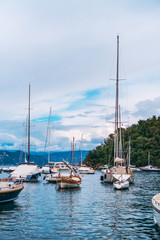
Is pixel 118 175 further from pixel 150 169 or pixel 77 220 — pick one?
pixel 150 169

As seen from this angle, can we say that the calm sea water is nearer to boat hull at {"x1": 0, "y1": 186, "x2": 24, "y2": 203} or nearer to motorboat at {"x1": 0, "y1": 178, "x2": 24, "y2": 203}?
boat hull at {"x1": 0, "y1": 186, "x2": 24, "y2": 203}

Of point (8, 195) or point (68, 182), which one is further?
point (68, 182)

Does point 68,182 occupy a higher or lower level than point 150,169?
higher

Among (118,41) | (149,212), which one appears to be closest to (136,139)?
(118,41)

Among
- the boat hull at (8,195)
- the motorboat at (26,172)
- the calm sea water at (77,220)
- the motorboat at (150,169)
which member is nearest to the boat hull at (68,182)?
the calm sea water at (77,220)

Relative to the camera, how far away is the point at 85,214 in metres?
28.1

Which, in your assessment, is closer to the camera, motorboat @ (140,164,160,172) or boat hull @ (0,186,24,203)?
boat hull @ (0,186,24,203)

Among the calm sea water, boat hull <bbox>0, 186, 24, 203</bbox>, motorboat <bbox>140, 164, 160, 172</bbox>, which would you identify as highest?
boat hull <bbox>0, 186, 24, 203</bbox>

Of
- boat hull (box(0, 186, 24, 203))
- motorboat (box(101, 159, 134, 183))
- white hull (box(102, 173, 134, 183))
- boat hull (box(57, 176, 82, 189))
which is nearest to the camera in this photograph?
boat hull (box(0, 186, 24, 203))

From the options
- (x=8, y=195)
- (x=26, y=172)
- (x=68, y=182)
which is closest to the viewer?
(x=8, y=195)

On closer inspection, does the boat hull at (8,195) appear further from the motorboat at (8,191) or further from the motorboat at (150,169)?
the motorboat at (150,169)

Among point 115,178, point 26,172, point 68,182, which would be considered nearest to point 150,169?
point 115,178

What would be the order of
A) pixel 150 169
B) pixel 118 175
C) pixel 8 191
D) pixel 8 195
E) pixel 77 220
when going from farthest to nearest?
pixel 150 169, pixel 118 175, pixel 8 195, pixel 8 191, pixel 77 220

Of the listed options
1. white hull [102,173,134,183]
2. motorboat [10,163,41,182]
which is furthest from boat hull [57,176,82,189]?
motorboat [10,163,41,182]
